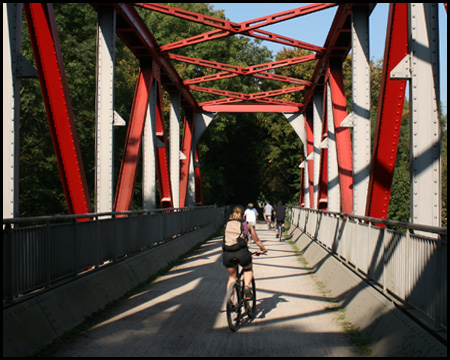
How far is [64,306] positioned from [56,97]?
Result: 4082mm

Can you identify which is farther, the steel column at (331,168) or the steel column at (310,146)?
the steel column at (310,146)

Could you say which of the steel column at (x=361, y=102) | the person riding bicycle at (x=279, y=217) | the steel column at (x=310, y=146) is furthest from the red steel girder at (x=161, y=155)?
the steel column at (x=310, y=146)

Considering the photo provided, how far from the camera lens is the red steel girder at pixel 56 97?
11.2m

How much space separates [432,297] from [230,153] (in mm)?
55224

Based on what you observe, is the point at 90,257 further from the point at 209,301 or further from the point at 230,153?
the point at 230,153

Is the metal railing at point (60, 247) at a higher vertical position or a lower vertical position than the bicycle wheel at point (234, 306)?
higher

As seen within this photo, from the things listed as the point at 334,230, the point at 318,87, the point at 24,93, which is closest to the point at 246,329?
the point at 334,230

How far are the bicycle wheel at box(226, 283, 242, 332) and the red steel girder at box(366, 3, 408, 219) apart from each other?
4.13m

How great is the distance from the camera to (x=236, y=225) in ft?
32.1

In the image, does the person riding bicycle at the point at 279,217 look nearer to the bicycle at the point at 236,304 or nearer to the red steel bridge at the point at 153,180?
the red steel bridge at the point at 153,180

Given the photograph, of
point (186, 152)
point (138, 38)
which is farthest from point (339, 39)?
point (186, 152)

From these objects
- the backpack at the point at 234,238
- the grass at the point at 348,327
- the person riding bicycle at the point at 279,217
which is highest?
the backpack at the point at 234,238

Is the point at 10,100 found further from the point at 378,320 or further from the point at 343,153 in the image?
the point at 343,153

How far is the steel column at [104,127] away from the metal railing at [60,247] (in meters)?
0.82
